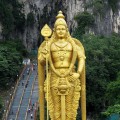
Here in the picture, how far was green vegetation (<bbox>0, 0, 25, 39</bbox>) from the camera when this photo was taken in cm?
3434

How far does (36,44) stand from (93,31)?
5895 mm

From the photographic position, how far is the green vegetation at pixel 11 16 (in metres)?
34.3

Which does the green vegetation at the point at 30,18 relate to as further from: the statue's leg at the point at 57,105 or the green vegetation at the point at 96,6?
the statue's leg at the point at 57,105

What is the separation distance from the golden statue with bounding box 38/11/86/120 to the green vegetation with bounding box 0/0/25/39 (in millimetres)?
25035

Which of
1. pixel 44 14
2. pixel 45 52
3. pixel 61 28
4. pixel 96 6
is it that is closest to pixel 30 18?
pixel 44 14

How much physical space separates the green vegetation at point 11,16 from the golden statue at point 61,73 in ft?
82.1

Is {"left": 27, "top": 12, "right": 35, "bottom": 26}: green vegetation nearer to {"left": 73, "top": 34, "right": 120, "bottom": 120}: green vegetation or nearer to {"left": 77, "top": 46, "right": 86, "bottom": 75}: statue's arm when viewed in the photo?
{"left": 73, "top": 34, "right": 120, "bottom": 120}: green vegetation

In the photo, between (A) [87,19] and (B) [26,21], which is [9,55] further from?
(B) [26,21]

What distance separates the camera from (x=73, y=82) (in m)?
9.41

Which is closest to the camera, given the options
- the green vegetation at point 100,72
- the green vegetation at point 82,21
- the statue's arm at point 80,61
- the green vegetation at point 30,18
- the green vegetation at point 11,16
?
the statue's arm at point 80,61

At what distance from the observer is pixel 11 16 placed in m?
34.7

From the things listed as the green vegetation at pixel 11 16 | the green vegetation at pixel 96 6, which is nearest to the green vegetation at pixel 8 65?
the green vegetation at pixel 11 16

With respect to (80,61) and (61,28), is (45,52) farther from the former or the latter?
(80,61)

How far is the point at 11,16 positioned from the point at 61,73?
25729 mm
